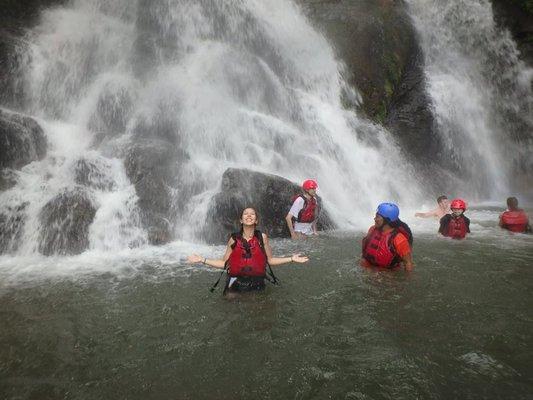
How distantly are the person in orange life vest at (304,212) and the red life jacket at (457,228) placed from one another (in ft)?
9.58

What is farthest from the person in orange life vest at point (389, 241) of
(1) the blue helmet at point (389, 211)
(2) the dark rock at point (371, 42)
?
(2) the dark rock at point (371, 42)

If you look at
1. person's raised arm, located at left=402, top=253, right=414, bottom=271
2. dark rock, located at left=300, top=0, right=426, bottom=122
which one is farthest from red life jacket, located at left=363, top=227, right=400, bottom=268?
dark rock, located at left=300, top=0, right=426, bottom=122

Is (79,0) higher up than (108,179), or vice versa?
(79,0)

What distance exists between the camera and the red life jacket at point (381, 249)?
577 centimetres

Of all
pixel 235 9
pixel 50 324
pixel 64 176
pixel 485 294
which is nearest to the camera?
pixel 50 324

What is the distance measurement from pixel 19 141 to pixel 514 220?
1231cm

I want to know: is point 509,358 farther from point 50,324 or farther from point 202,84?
point 202,84

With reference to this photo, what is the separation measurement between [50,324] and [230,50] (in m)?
12.9

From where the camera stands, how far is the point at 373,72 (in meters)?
18.2

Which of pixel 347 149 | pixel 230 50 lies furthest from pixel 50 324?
pixel 230 50

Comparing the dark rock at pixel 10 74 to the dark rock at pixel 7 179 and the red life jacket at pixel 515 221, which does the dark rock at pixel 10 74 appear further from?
the red life jacket at pixel 515 221

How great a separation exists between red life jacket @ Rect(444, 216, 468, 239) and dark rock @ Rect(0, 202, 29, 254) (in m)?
9.06

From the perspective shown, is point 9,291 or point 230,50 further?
point 230,50

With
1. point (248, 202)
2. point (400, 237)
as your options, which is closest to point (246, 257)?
point (400, 237)
